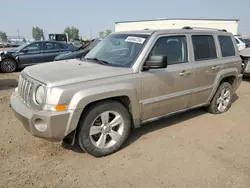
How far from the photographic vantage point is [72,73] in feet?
10.3

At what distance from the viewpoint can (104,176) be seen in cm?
290

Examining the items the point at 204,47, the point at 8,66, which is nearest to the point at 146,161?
the point at 204,47

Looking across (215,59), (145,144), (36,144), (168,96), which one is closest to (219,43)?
(215,59)

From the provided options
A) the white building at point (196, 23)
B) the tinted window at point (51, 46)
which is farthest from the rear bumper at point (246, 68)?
the white building at point (196, 23)

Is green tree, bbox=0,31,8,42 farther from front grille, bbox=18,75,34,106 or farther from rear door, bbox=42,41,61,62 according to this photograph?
front grille, bbox=18,75,34,106

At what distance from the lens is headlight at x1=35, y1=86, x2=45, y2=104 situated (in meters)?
2.85

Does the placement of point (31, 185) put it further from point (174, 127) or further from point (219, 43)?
point (219, 43)

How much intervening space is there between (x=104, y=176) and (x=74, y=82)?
1.24 m

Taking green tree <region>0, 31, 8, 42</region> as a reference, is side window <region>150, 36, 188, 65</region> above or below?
below

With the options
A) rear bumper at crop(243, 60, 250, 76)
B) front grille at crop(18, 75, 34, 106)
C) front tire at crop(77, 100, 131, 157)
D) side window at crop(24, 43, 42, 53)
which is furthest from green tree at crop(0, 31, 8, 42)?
front tire at crop(77, 100, 131, 157)

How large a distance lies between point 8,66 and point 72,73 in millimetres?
8638

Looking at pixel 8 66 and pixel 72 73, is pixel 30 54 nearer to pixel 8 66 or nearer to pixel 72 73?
pixel 8 66

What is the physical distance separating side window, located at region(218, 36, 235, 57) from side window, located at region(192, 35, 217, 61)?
0.30m

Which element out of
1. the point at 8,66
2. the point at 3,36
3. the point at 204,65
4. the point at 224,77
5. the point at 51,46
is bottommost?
the point at 8,66
